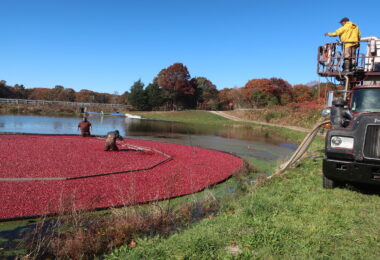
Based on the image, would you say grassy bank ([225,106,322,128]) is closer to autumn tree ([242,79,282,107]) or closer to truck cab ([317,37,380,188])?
autumn tree ([242,79,282,107])

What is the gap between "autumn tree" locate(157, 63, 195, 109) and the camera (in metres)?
68.9

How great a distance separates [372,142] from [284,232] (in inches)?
97.1

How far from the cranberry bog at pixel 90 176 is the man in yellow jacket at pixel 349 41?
5374mm

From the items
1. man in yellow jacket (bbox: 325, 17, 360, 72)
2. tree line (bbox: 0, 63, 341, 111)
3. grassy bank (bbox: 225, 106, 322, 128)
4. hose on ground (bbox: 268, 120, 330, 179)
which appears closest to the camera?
hose on ground (bbox: 268, 120, 330, 179)

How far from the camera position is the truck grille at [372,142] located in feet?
16.0

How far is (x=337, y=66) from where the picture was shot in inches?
396

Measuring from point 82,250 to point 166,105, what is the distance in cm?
6974

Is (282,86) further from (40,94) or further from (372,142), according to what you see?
(40,94)

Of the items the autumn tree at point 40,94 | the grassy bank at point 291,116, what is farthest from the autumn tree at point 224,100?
the autumn tree at point 40,94

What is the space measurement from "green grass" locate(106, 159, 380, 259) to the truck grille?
0.96 m

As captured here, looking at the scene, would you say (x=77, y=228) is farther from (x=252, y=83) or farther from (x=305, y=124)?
(x=252, y=83)

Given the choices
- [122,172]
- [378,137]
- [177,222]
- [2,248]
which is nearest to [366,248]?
[378,137]

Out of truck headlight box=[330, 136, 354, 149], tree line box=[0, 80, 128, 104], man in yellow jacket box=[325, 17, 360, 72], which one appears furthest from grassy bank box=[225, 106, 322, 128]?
tree line box=[0, 80, 128, 104]

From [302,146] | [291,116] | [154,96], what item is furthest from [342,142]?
[154,96]
